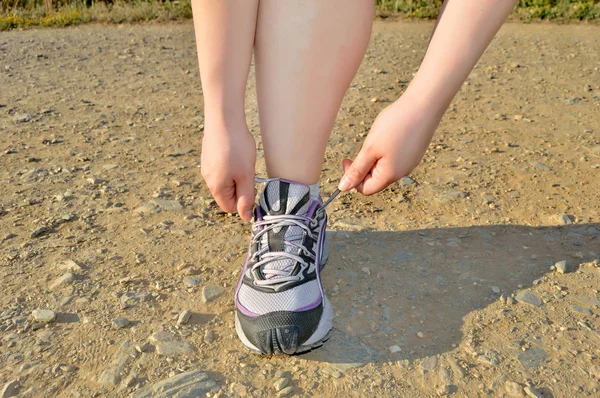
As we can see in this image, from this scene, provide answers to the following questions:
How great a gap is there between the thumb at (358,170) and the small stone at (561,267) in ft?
2.32

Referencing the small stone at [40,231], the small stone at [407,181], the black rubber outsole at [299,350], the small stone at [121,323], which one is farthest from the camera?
the small stone at [407,181]

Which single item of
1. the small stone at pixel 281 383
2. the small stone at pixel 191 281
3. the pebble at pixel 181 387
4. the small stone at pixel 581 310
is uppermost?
the small stone at pixel 581 310

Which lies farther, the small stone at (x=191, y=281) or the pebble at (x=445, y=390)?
the small stone at (x=191, y=281)

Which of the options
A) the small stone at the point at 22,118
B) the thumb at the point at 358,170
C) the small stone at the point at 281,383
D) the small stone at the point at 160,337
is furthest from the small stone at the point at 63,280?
the small stone at the point at 22,118

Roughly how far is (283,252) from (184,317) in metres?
0.31

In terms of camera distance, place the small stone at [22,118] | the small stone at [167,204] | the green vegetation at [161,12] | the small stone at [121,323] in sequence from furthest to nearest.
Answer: the green vegetation at [161,12]
the small stone at [22,118]
the small stone at [167,204]
the small stone at [121,323]

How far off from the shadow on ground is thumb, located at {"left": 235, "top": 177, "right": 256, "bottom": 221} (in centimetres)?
35

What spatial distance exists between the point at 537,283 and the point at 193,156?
59.4 inches

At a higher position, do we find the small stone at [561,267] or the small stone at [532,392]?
the small stone at [532,392]

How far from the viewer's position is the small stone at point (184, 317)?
1.59 metres

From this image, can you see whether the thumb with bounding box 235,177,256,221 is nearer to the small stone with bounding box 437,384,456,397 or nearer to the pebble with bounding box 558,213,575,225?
the small stone with bounding box 437,384,456,397

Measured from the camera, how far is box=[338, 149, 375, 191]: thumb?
143cm

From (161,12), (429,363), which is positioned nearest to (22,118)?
(429,363)

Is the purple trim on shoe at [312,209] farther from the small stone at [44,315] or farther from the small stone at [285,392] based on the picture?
the small stone at [44,315]
